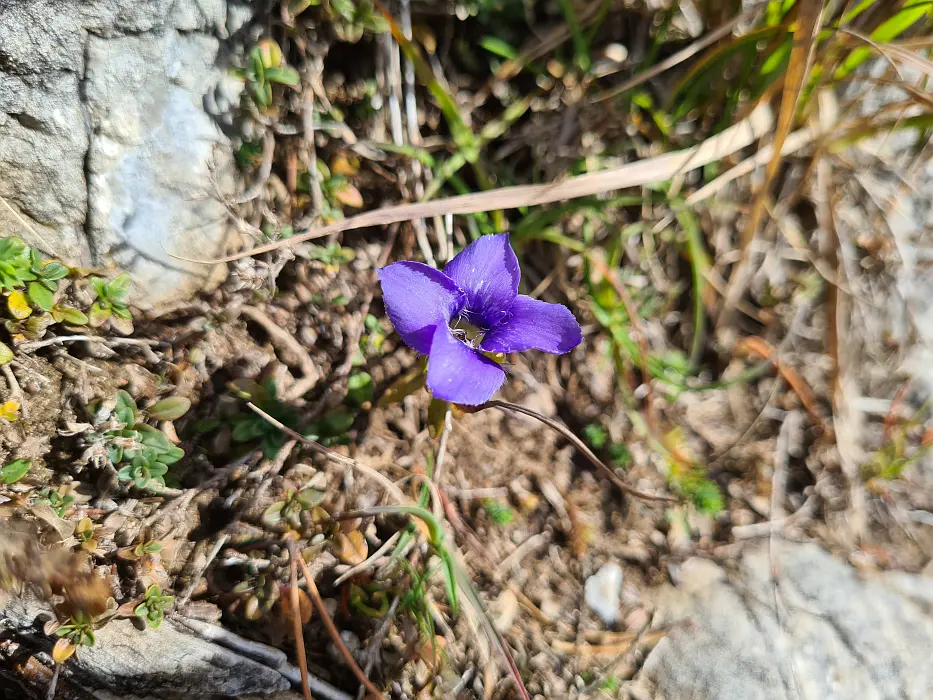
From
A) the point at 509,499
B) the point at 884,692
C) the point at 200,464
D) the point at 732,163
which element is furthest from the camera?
the point at 732,163

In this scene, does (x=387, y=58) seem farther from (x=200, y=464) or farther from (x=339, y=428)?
(x=200, y=464)

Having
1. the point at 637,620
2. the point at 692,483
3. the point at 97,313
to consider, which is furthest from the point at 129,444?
the point at 692,483

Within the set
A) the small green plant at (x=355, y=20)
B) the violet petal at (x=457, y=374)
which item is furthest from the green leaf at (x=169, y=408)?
the small green plant at (x=355, y=20)

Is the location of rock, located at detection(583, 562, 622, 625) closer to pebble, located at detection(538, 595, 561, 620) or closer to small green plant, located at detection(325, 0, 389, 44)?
pebble, located at detection(538, 595, 561, 620)

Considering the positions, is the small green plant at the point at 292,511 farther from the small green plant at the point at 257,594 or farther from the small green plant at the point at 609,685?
the small green plant at the point at 609,685

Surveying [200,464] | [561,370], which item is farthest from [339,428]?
[561,370]

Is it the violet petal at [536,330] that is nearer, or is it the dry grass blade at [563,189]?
the violet petal at [536,330]
